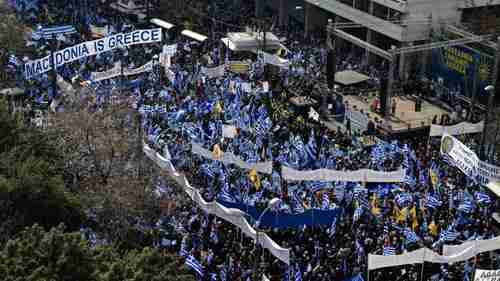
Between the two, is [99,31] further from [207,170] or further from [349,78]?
[207,170]

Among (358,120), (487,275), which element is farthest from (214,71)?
(487,275)

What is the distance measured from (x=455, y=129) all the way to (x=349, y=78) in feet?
39.6

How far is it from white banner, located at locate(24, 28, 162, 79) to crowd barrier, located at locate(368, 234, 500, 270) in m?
21.0

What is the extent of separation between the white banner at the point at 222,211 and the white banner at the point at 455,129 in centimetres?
976

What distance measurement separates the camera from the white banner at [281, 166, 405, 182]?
27109 mm

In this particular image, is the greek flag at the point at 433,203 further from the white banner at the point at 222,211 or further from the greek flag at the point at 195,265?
the greek flag at the point at 195,265

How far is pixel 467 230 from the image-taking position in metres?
25.3

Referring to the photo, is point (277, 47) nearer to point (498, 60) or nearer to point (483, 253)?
point (498, 60)

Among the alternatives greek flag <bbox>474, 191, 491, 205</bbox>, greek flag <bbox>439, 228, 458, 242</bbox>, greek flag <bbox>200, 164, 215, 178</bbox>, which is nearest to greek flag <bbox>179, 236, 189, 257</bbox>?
greek flag <bbox>200, 164, 215, 178</bbox>

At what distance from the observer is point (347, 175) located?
27.1 meters

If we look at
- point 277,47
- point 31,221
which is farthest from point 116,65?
point 31,221

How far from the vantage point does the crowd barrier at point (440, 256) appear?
74.3ft

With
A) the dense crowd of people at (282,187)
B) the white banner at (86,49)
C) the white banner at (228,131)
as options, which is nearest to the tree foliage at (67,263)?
the dense crowd of people at (282,187)

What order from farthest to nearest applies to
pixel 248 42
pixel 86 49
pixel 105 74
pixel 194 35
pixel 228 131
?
pixel 194 35
pixel 248 42
pixel 86 49
pixel 105 74
pixel 228 131
